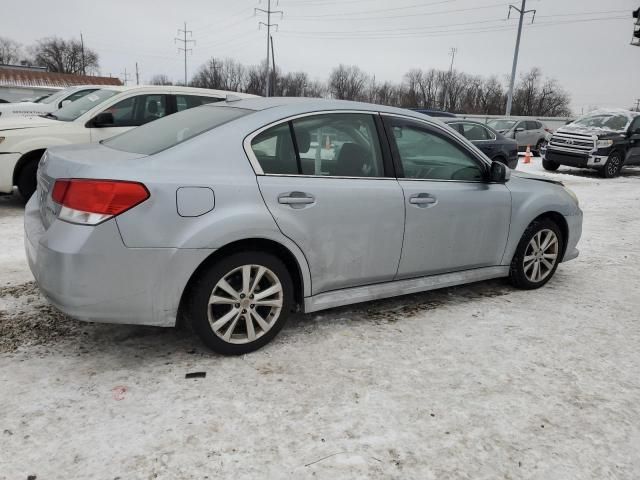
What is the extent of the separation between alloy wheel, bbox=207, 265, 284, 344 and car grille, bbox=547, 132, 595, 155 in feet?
45.3

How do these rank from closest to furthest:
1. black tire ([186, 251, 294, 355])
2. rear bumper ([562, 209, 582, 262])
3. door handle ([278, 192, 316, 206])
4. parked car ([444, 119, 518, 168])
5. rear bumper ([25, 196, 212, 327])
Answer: rear bumper ([25, 196, 212, 327]) → black tire ([186, 251, 294, 355]) → door handle ([278, 192, 316, 206]) → rear bumper ([562, 209, 582, 262]) → parked car ([444, 119, 518, 168])

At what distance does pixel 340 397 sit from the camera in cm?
279

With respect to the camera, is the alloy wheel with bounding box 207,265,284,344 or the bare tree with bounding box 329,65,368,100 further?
the bare tree with bounding box 329,65,368,100

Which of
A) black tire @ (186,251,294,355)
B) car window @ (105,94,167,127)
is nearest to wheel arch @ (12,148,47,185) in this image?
car window @ (105,94,167,127)

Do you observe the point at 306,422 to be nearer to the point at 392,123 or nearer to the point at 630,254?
the point at 392,123

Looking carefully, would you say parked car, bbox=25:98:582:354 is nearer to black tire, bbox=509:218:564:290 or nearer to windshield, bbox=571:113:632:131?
black tire, bbox=509:218:564:290

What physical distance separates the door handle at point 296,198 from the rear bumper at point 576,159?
44.5ft

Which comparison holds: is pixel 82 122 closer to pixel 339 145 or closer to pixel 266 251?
pixel 339 145

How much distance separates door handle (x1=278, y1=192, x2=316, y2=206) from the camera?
10.2 feet

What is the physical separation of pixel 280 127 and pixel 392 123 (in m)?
0.94

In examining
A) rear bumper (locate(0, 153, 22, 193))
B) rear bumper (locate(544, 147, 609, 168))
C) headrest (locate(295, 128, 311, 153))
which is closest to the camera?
headrest (locate(295, 128, 311, 153))

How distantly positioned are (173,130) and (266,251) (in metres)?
1.06

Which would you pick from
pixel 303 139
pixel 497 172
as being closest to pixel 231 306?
pixel 303 139

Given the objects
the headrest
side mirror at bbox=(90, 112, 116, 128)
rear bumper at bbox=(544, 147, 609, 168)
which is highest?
the headrest
